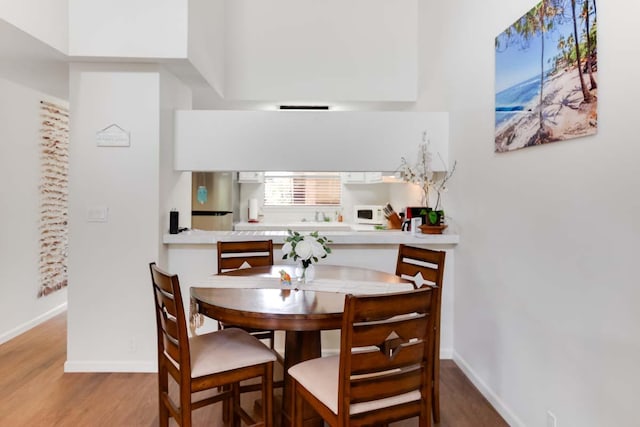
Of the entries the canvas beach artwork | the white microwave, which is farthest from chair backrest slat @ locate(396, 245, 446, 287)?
the white microwave

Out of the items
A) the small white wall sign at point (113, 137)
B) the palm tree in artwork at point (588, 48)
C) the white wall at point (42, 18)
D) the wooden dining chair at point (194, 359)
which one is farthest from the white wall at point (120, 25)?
the palm tree in artwork at point (588, 48)

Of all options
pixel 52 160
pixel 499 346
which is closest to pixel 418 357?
pixel 499 346

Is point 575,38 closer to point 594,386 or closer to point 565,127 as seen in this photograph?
point 565,127

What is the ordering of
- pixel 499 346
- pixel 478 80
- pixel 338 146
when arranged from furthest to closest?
pixel 338 146
pixel 478 80
pixel 499 346

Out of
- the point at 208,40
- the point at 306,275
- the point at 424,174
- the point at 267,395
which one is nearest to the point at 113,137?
the point at 208,40

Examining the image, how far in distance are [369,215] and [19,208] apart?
4136 millimetres

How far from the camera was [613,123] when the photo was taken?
148 cm

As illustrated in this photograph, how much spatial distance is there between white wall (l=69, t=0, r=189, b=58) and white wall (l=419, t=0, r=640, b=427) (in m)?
2.19

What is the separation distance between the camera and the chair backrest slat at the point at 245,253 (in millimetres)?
2715

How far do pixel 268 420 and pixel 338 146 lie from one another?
2.07 metres

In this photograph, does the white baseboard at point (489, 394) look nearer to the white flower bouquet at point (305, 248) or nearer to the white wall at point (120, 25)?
the white flower bouquet at point (305, 248)

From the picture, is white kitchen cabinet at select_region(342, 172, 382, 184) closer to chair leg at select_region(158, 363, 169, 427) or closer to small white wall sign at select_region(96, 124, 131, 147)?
small white wall sign at select_region(96, 124, 131, 147)

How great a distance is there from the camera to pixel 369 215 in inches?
225

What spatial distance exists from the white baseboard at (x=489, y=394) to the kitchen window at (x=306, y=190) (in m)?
3.60
